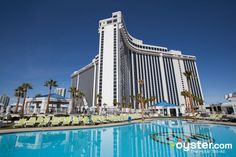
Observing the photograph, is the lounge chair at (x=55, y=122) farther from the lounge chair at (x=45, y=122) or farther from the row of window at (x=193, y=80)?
the row of window at (x=193, y=80)

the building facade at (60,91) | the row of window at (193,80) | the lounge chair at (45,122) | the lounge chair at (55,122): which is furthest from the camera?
the building facade at (60,91)

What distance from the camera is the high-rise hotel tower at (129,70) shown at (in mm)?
75125

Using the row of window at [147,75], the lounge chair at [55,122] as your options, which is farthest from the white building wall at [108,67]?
the lounge chair at [55,122]

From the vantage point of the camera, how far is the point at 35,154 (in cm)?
867

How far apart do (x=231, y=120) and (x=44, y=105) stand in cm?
4465

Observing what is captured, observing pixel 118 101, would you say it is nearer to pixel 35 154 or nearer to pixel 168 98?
pixel 168 98

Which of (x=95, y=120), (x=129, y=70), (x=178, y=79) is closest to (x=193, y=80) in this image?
(x=178, y=79)

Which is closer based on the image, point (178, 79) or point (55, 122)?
point (55, 122)

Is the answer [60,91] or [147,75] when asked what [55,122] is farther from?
[60,91]

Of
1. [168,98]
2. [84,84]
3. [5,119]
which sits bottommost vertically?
[5,119]

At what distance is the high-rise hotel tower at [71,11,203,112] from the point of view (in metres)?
75.1

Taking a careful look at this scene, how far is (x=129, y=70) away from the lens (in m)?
98.1

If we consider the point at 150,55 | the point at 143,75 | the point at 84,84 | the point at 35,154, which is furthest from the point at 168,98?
the point at 35,154

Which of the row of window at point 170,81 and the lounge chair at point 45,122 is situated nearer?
the lounge chair at point 45,122
